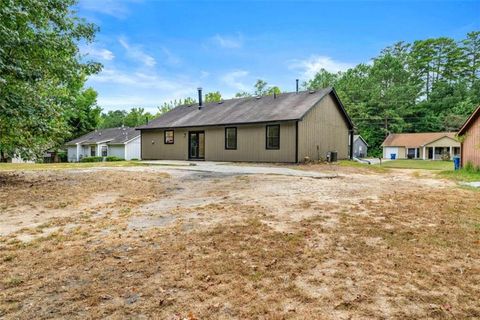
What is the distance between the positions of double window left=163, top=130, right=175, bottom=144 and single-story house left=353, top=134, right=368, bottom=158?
27.9 meters

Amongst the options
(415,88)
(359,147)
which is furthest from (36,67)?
(415,88)

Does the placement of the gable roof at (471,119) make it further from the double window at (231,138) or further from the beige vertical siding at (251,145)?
the double window at (231,138)

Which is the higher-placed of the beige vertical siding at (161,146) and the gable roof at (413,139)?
the gable roof at (413,139)

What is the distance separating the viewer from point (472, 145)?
48.5ft

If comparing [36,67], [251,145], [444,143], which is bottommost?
[251,145]

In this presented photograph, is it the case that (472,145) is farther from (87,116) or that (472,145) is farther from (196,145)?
(87,116)

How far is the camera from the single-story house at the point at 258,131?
58.3 feet

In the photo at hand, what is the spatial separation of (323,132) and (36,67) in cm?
1533

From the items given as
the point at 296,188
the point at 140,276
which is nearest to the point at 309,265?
the point at 140,276

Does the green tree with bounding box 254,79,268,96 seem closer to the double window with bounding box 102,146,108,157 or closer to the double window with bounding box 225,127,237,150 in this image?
the double window with bounding box 102,146,108,157

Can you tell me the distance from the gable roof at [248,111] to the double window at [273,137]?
0.57m

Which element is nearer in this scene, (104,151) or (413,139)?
(104,151)

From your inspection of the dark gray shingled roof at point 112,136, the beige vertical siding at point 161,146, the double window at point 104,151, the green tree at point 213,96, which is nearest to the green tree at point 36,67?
the beige vertical siding at point 161,146

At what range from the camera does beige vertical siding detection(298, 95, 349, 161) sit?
17.9 m
